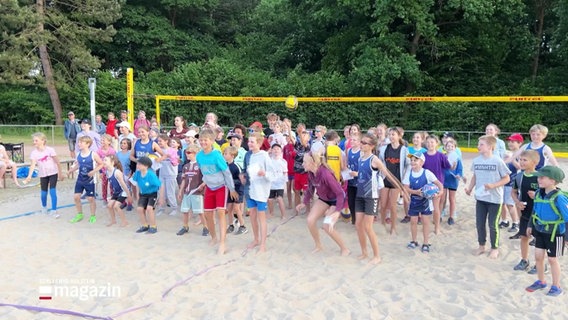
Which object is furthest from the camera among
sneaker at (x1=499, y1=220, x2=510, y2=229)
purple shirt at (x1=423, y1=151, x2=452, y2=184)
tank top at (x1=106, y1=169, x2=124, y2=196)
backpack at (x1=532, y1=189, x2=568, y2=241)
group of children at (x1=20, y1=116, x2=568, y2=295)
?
tank top at (x1=106, y1=169, x2=124, y2=196)

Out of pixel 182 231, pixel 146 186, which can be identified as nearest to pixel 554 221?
pixel 182 231

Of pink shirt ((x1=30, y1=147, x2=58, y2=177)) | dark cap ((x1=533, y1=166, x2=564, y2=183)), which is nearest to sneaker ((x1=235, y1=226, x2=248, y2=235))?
pink shirt ((x1=30, y1=147, x2=58, y2=177))

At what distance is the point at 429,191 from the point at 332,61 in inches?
745

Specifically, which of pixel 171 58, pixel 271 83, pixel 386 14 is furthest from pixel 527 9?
pixel 171 58

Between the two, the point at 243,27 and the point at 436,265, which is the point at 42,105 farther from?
the point at 436,265

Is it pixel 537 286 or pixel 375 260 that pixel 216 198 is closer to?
pixel 375 260

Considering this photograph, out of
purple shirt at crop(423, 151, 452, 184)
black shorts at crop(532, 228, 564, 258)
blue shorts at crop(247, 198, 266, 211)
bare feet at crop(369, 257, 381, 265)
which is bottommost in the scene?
bare feet at crop(369, 257, 381, 265)

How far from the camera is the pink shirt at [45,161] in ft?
23.2

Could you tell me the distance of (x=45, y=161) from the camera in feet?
23.4

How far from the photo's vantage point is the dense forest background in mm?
19453

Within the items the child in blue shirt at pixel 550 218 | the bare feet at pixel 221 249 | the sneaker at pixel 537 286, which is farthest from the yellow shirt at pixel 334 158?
the sneaker at pixel 537 286

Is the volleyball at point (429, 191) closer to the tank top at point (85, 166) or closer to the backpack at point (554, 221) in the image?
the backpack at point (554, 221)

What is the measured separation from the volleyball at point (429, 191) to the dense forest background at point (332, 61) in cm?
1439

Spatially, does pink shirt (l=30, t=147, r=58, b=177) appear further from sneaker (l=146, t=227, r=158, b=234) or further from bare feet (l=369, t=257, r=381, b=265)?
bare feet (l=369, t=257, r=381, b=265)
